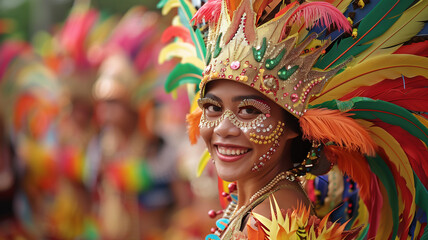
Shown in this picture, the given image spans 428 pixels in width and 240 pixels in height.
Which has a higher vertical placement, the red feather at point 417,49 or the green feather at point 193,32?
the green feather at point 193,32

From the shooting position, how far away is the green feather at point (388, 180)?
8.12ft

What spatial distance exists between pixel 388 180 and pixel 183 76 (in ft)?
3.92

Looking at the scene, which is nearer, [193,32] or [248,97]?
[248,97]

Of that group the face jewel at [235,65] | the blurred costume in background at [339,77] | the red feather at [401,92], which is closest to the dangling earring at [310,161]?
the blurred costume in background at [339,77]

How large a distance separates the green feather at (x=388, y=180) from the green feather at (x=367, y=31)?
0.49 meters

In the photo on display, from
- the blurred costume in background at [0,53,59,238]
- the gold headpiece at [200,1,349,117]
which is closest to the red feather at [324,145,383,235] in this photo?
the gold headpiece at [200,1,349,117]

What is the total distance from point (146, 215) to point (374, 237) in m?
3.69

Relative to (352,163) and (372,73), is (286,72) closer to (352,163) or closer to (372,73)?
(372,73)

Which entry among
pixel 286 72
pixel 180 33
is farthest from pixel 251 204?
pixel 180 33

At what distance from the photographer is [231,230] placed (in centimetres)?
234

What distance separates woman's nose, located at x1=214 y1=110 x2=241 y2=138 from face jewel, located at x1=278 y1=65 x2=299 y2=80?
273mm

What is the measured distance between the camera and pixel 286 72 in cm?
225

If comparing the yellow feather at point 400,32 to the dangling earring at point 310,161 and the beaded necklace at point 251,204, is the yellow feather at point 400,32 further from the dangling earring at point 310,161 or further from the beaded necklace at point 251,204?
the beaded necklace at point 251,204

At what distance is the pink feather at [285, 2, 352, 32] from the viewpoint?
2.20 meters
